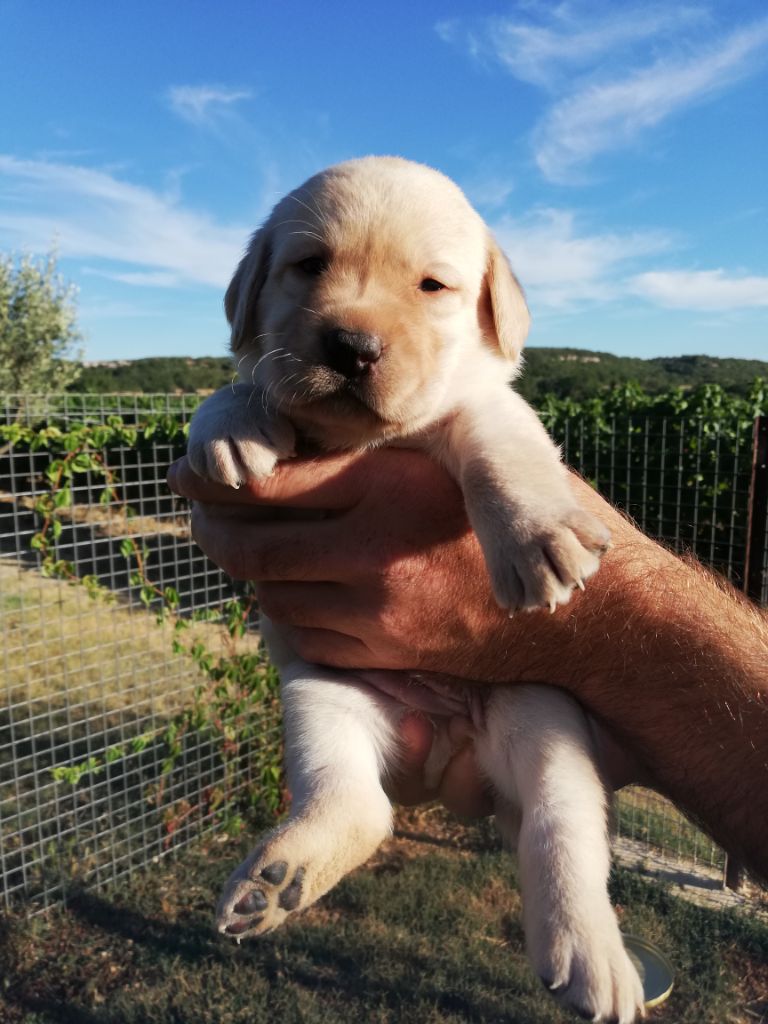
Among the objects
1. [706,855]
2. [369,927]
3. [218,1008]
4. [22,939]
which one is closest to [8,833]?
[22,939]

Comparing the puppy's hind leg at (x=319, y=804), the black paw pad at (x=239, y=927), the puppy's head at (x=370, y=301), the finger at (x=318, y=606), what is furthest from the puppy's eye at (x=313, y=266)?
the black paw pad at (x=239, y=927)

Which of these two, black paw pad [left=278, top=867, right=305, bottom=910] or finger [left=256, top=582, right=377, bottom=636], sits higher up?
finger [left=256, top=582, right=377, bottom=636]

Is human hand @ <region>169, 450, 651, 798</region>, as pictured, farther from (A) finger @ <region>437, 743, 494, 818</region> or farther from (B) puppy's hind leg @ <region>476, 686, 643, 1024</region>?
(B) puppy's hind leg @ <region>476, 686, 643, 1024</region>

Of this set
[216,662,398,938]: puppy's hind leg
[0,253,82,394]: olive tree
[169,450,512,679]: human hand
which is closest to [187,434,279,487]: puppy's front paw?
[169,450,512,679]: human hand

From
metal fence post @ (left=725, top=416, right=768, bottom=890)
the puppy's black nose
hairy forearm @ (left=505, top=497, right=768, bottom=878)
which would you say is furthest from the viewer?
metal fence post @ (left=725, top=416, right=768, bottom=890)

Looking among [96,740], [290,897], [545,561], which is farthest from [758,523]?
[96,740]

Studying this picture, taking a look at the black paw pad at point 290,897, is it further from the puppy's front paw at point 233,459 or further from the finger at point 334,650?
the puppy's front paw at point 233,459

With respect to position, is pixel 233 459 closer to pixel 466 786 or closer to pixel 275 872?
pixel 275 872
